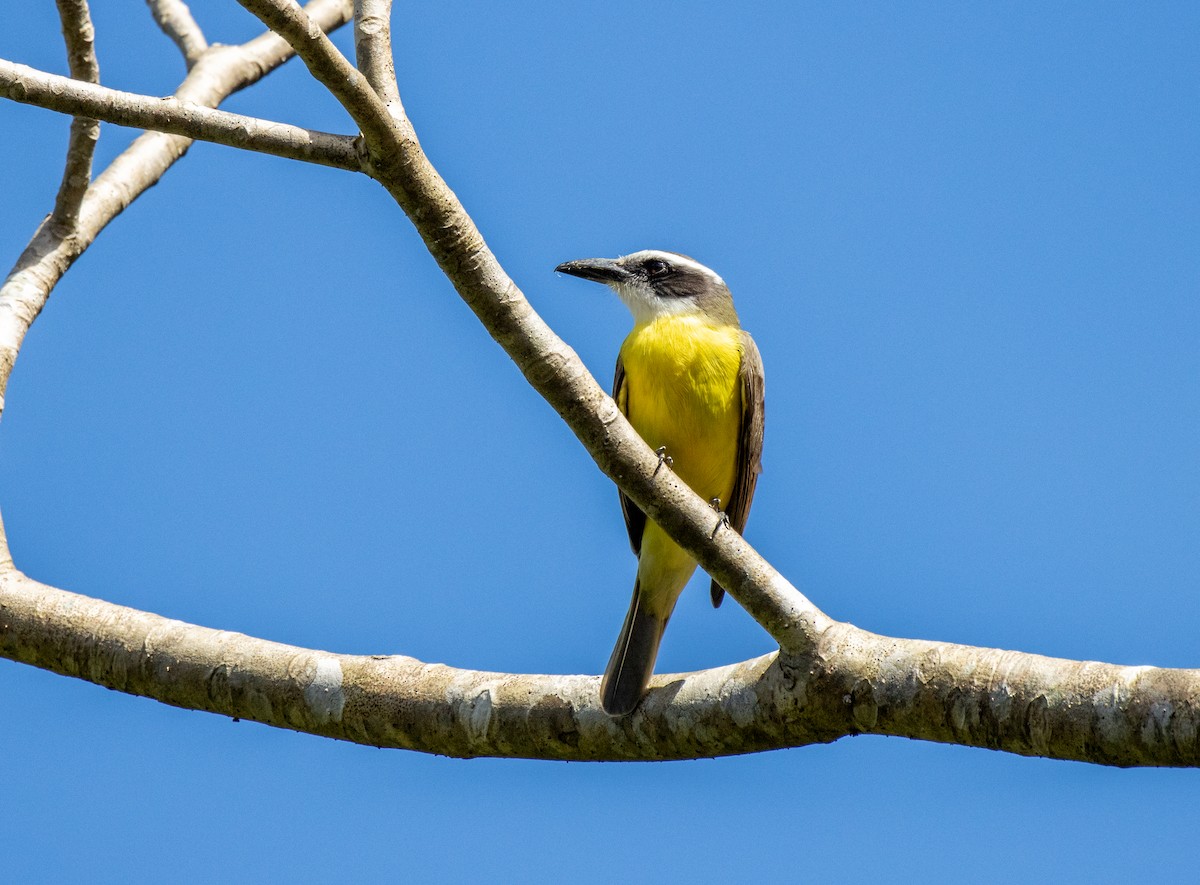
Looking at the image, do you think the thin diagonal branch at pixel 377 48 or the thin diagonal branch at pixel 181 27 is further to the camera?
the thin diagonal branch at pixel 181 27

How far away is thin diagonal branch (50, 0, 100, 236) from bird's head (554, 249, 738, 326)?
229cm

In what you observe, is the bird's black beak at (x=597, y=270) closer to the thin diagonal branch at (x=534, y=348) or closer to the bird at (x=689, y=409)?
the bird at (x=689, y=409)

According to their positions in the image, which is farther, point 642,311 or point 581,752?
point 642,311

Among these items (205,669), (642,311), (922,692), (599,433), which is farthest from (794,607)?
(642,311)

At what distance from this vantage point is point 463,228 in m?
3.65

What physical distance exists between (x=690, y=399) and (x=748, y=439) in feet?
1.25

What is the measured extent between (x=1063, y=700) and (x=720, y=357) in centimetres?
312

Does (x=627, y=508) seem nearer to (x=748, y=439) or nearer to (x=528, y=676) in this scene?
(x=748, y=439)

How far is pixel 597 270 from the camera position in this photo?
6.59 m

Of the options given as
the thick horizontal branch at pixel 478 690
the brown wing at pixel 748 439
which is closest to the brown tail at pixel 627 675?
the thick horizontal branch at pixel 478 690

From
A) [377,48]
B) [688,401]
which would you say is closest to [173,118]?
[377,48]

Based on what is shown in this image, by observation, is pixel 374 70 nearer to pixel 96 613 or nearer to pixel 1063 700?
pixel 96 613

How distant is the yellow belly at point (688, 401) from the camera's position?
19.4 feet

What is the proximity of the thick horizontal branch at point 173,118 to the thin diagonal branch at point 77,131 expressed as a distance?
82.2 inches
